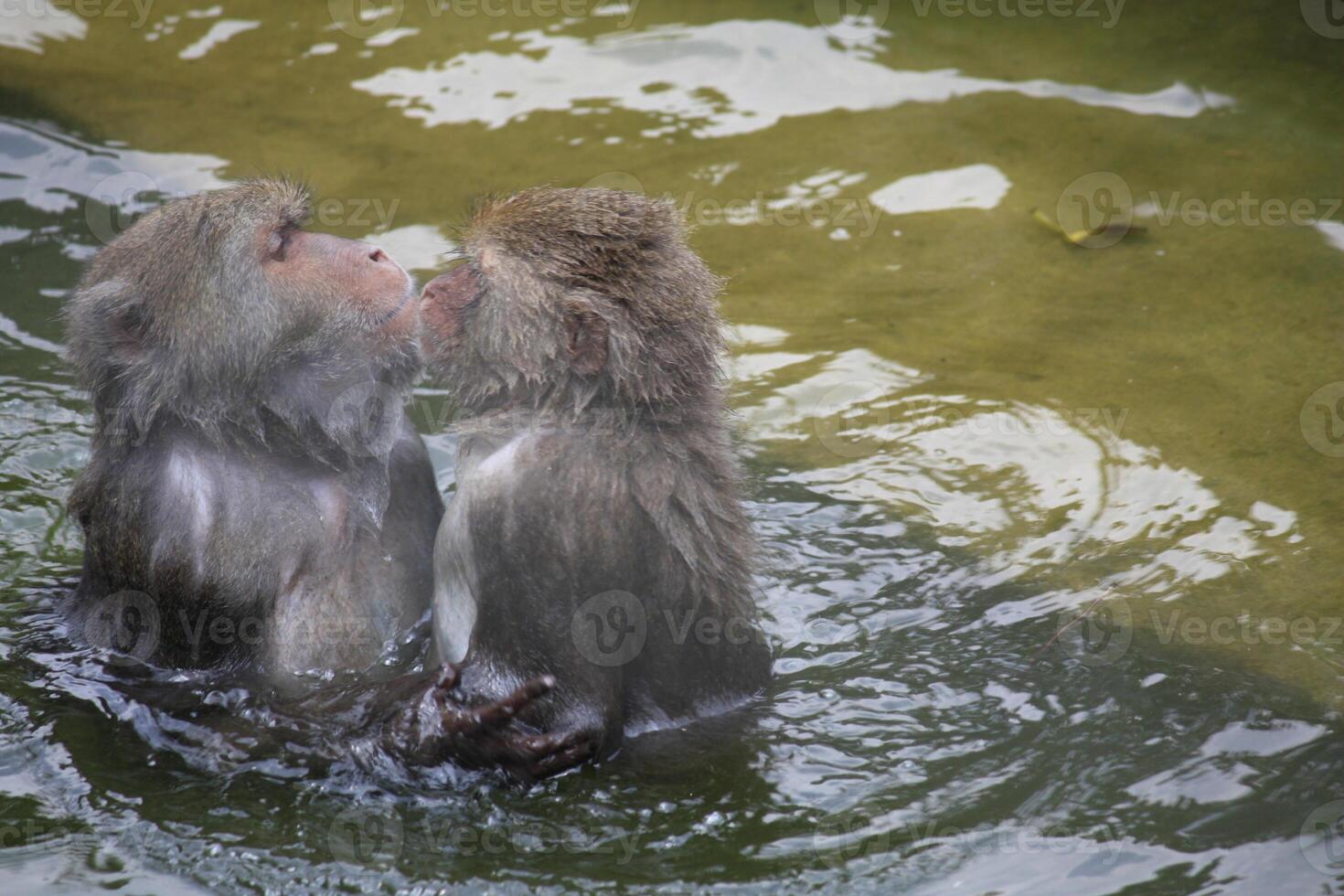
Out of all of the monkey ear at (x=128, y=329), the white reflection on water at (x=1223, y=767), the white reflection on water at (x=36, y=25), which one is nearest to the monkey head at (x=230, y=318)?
the monkey ear at (x=128, y=329)

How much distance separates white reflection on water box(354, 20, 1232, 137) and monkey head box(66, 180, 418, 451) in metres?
4.53

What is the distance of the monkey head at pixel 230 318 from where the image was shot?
504 cm

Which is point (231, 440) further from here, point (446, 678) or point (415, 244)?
point (415, 244)

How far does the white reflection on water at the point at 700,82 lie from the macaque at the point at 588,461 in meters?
Answer: 4.81

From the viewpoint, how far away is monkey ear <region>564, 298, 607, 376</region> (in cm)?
467

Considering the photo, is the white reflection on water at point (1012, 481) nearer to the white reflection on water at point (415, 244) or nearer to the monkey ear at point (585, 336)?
the white reflection on water at point (415, 244)

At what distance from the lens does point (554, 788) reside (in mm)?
4723

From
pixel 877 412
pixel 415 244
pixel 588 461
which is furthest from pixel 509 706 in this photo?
pixel 415 244

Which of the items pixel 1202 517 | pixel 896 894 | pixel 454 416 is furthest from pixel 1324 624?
pixel 454 416

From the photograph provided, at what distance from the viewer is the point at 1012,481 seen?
6.56m

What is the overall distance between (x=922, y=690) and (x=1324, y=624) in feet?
5.15

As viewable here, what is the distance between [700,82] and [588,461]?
5746 mm

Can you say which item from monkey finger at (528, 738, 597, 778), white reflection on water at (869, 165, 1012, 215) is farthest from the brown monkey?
white reflection on water at (869, 165, 1012, 215)

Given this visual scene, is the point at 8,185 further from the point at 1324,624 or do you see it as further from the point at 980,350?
the point at 1324,624
